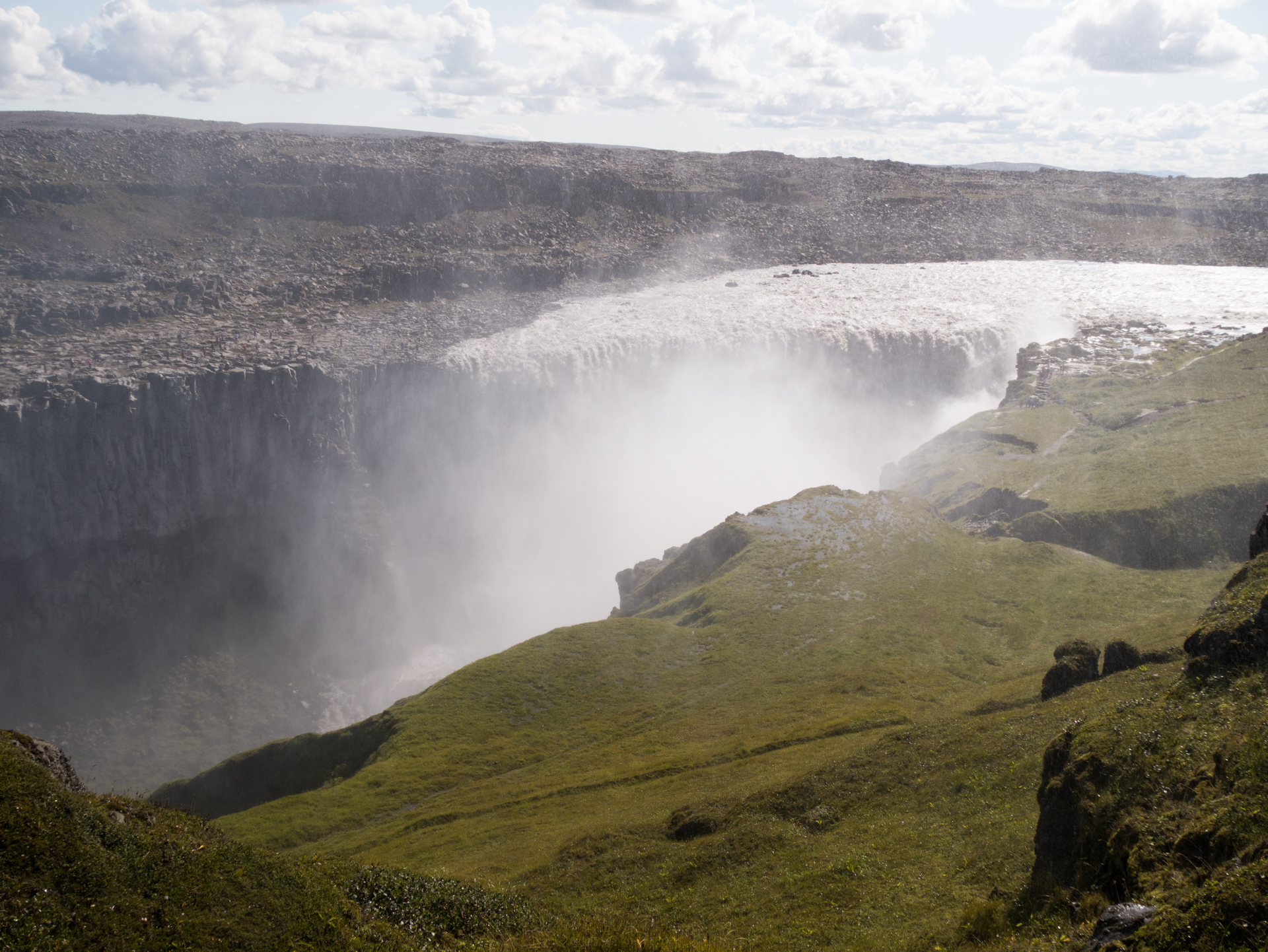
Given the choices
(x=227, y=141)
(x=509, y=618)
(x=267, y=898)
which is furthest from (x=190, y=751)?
(x=227, y=141)

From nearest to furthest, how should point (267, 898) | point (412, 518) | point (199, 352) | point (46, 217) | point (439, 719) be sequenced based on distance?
1. point (267, 898)
2. point (439, 719)
3. point (199, 352)
4. point (412, 518)
5. point (46, 217)

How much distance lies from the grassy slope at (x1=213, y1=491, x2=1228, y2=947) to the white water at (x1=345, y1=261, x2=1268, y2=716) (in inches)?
1580

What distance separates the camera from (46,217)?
389ft

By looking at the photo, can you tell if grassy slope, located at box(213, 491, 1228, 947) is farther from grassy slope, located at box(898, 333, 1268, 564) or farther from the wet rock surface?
the wet rock surface

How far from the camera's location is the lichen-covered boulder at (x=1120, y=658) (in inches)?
1123

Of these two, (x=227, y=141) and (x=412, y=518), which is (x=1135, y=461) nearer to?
(x=412, y=518)

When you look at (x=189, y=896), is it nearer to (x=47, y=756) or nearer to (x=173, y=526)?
(x=47, y=756)

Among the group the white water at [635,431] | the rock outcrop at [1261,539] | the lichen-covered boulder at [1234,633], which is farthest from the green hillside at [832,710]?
the white water at [635,431]

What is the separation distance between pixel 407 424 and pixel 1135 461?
83114mm

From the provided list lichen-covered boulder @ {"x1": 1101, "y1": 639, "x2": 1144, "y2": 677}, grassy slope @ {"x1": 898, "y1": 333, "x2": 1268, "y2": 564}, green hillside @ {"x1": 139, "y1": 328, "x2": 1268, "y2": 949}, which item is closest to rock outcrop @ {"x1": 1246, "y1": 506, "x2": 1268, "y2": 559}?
green hillside @ {"x1": 139, "y1": 328, "x2": 1268, "y2": 949}

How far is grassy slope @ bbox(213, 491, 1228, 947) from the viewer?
2242 centimetres

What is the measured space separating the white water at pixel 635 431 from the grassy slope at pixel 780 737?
40129 millimetres

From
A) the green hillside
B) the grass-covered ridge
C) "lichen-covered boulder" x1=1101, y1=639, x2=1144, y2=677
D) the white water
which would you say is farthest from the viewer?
the white water

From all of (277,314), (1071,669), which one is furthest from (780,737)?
(277,314)
